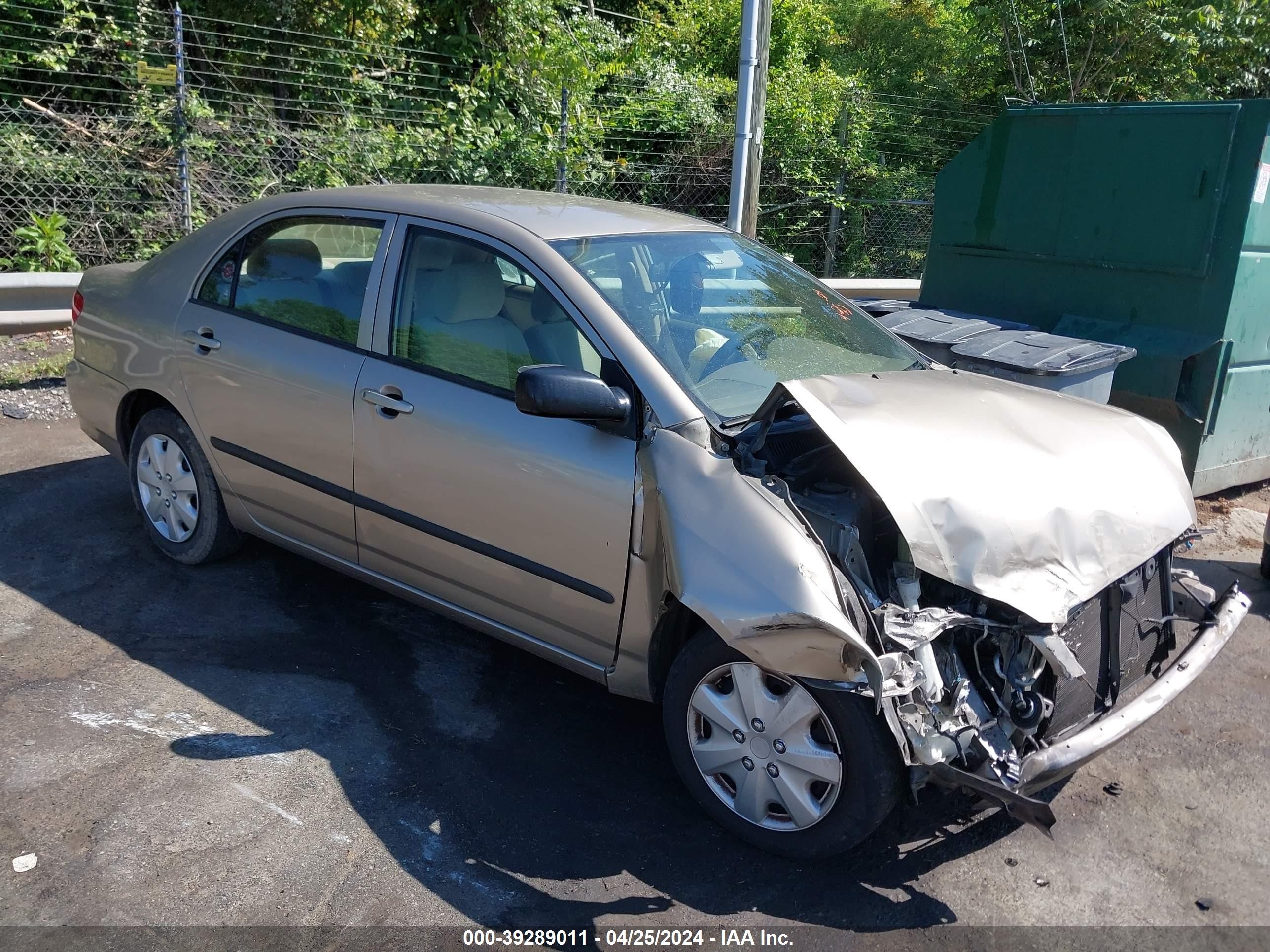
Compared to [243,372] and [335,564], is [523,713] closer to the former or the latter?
[335,564]

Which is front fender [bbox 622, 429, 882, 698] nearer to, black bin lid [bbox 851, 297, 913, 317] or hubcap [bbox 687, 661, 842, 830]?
hubcap [bbox 687, 661, 842, 830]

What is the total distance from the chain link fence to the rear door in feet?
16.1

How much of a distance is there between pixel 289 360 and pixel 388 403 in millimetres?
586

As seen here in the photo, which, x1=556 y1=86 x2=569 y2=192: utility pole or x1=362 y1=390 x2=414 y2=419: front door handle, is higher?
x1=556 y1=86 x2=569 y2=192: utility pole

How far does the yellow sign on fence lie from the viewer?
875 cm

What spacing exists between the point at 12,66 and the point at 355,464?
843cm

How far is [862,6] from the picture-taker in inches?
658

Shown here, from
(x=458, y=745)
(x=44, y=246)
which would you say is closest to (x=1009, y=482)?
(x=458, y=745)

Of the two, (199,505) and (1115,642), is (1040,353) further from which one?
(199,505)

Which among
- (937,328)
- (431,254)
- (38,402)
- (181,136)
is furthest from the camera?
(181,136)

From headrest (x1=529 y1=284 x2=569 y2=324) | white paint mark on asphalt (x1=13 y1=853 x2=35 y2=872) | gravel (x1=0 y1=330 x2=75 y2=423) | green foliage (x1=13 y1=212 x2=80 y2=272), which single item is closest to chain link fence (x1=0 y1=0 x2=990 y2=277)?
green foliage (x1=13 y1=212 x2=80 y2=272)

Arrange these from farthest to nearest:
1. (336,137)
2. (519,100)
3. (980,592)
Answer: (519,100)
(336,137)
(980,592)

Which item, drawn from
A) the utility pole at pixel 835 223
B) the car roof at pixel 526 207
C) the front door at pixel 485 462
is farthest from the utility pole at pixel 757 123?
the front door at pixel 485 462

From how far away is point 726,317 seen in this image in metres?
3.85
